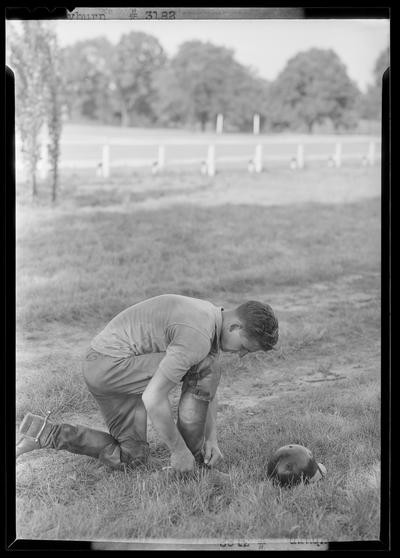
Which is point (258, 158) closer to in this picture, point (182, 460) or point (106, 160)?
point (106, 160)

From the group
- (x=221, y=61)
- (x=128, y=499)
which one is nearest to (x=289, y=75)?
(x=221, y=61)

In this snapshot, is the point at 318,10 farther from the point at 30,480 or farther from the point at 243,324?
the point at 30,480

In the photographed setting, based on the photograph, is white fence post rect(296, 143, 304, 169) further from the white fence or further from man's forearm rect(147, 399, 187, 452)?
man's forearm rect(147, 399, 187, 452)

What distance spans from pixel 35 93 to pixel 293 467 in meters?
2.21

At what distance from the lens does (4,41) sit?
2.99 metres

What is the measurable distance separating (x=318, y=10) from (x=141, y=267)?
1598 millimetres

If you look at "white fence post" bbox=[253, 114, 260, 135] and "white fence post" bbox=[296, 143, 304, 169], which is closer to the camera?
"white fence post" bbox=[253, 114, 260, 135]

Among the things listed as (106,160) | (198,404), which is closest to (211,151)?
(106,160)

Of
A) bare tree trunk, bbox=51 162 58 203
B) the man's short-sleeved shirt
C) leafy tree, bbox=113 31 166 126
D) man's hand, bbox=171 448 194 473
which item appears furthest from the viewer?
bare tree trunk, bbox=51 162 58 203

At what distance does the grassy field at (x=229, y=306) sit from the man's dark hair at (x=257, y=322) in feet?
1.98

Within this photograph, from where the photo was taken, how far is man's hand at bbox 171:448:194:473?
3068 millimetres

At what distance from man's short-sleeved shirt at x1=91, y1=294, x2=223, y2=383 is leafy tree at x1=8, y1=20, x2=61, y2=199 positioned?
3.61 feet

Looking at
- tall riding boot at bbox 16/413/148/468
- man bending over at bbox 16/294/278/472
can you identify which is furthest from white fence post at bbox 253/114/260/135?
tall riding boot at bbox 16/413/148/468

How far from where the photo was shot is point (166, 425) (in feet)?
9.86
